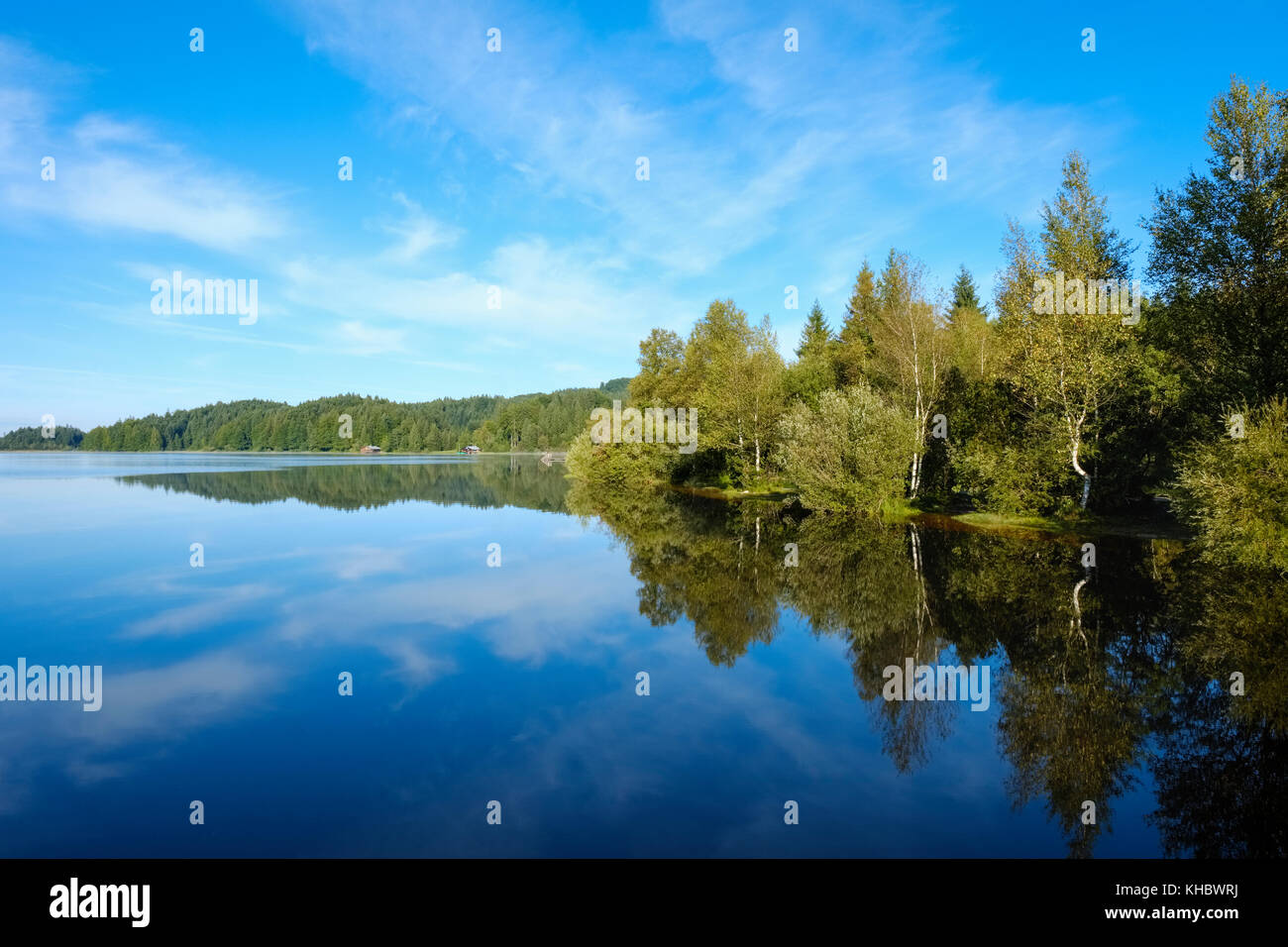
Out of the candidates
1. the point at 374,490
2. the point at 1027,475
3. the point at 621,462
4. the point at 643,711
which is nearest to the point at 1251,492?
the point at 1027,475

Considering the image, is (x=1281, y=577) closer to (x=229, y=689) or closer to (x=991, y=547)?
(x=991, y=547)

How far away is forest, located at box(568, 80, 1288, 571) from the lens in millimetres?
20902

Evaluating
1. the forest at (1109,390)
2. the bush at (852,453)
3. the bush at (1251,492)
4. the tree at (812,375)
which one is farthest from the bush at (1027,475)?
the tree at (812,375)

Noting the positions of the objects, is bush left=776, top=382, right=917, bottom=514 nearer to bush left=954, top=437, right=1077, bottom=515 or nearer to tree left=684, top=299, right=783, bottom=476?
bush left=954, top=437, right=1077, bottom=515

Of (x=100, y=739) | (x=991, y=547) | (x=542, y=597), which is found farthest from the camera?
(x=991, y=547)

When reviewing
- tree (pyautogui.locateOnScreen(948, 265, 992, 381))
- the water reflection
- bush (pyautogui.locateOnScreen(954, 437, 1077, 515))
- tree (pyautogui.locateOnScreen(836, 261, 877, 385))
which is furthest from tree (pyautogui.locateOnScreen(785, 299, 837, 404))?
the water reflection

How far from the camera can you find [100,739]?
30.0 ft

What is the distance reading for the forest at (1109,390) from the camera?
68.6 ft

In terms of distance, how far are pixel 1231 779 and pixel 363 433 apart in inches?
7445

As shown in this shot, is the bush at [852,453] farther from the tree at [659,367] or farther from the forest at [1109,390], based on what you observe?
the tree at [659,367]

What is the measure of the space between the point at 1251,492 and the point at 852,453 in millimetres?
17604

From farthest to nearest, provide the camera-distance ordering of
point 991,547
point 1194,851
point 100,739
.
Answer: point 991,547
point 100,739
point 1194,851
